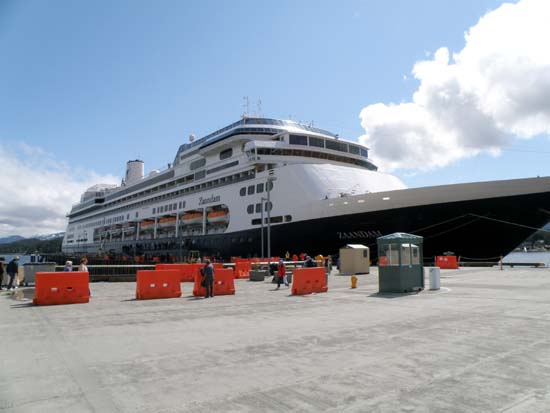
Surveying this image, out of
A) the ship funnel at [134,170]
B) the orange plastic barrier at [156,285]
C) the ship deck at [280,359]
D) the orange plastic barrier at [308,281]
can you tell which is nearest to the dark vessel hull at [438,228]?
the orange plastic barrier at [308,281]

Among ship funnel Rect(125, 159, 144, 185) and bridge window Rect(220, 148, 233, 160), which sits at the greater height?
ship funnel Rect(125, 159, 144, 185)

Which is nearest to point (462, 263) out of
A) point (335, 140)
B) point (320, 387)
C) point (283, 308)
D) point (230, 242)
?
point (335, 140)

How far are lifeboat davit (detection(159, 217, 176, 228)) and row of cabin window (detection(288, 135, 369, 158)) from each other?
19.3 metres

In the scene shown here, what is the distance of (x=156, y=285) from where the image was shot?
46.9 feet

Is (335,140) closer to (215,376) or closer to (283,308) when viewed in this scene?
(283,308)

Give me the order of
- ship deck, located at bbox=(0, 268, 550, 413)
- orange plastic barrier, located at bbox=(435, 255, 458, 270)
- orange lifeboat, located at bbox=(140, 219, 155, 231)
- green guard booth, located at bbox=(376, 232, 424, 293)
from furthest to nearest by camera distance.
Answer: orange lifeboat, located at bbox=(140, 219, 155, 231) < orange plastic barrier, located at bbox=(435, 255, 458, 270) < green guard booth, located at bbox=(376, 232, 424, 293) < ship deck, located at bbox=(0, 268, 550, 413)

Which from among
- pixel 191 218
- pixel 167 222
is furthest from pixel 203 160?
pixel 167 222

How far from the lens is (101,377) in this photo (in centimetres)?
505

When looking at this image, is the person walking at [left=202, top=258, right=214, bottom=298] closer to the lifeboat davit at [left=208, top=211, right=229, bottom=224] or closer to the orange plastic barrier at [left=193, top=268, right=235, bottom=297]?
the orange plastic barrier at [left=193, top=268, right=235, bottom=297]

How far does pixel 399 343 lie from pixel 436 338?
778 mm

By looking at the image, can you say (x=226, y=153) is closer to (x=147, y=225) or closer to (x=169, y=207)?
(x=169, y=207)

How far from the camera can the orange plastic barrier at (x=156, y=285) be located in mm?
13995

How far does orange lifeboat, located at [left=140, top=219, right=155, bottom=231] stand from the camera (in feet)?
182

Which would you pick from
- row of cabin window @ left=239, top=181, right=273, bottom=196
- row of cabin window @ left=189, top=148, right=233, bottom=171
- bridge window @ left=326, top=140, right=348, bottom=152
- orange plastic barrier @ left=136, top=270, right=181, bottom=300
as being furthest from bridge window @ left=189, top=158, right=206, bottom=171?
orange plastic barrier @ left=136, top=270, right=181, bottom=300
